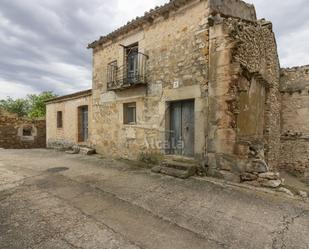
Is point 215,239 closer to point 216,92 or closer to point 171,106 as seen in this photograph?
point 216,92

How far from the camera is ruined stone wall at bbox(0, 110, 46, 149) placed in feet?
42.6

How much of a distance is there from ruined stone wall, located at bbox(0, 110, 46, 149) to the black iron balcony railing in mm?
8338

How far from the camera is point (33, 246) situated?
256 cm

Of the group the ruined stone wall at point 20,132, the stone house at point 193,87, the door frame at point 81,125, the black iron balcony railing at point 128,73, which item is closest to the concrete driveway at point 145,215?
the stone house at point 193,87

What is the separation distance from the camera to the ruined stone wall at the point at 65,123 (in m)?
10.9

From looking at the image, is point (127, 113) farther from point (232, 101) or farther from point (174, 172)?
point (232, 101)

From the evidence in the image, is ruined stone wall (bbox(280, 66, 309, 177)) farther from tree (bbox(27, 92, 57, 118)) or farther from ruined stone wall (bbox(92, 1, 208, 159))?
tree (bbox(27, 92, 57, 118))

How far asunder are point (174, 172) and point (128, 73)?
4297 mm

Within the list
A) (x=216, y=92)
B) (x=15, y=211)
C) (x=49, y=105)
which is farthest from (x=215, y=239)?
(x=49, y=105)

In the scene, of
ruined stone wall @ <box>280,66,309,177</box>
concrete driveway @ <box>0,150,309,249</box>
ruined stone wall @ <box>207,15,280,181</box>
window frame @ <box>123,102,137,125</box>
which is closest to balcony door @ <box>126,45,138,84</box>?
window frame @ <box>123,102,137,125</box>

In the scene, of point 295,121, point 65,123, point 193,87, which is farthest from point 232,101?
point 65,123

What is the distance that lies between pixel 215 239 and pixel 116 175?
140 inches

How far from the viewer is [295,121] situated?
9.52 metres

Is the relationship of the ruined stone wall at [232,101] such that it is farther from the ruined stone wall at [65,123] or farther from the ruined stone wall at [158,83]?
the ruined stone wall at [65,123]
